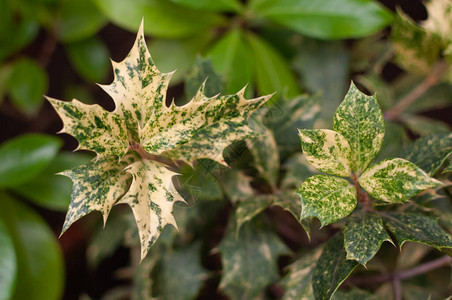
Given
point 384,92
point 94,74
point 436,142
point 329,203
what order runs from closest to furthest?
point 329,203, point 436,142, point 384,92, point 94,74

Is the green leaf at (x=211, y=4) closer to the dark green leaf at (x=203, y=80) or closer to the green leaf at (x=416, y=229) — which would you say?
the dark green leaf at (x=203, y=80)

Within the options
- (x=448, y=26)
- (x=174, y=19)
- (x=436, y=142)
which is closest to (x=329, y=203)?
(x=436, y=142)

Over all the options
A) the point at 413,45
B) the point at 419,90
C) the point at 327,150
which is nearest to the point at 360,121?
the point at 327,150

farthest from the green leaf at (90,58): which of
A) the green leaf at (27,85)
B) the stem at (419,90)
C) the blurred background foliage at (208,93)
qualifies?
the stem at (419,90)

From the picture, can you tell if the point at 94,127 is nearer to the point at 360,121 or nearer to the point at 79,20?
the point at 360,121

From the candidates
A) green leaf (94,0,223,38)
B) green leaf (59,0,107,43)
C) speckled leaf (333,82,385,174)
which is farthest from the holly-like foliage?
green leaf (59,0,107,43)

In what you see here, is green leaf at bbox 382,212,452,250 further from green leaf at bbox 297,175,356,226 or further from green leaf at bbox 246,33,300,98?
green leaf at bbox 246,33,300,98

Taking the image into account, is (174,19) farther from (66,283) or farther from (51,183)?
(66,283)
